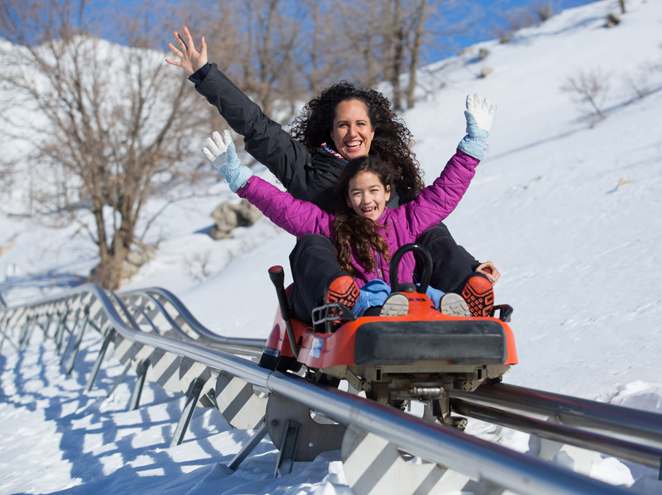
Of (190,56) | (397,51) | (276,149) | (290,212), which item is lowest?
(290,212)

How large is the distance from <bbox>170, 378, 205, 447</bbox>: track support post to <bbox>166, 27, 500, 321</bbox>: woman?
3.72 ft

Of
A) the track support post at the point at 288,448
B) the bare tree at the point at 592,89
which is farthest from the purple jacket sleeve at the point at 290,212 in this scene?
the bare tree at the point at 592,89

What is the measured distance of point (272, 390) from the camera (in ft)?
7.82

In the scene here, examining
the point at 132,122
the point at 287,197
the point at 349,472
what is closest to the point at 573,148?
the point at 287,197

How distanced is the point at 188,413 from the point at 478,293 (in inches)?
72.3

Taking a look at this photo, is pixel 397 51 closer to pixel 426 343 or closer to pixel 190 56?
pixel 190 56

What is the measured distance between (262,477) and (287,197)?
1152 mm

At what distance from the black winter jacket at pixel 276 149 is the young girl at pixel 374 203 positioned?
190 mm

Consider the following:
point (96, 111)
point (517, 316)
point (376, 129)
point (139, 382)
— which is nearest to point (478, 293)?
point (376, 129)

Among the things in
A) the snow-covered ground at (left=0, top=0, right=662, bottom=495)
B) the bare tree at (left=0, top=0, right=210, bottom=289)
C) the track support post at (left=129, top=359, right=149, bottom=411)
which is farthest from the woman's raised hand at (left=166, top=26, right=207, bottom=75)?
the bare tree at (left=0, top=0, right=210, bottom=289)

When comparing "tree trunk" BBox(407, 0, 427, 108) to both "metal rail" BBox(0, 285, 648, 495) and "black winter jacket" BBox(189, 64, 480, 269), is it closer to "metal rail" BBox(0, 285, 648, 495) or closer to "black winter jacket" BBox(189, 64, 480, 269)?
"black winter jacket" BBox(189, 64, 480, 269)

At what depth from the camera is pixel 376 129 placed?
126 inches

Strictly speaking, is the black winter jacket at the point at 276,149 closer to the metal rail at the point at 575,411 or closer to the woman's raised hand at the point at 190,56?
the woman's raised hand at the point at 190,56

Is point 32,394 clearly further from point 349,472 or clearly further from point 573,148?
point 573,148
